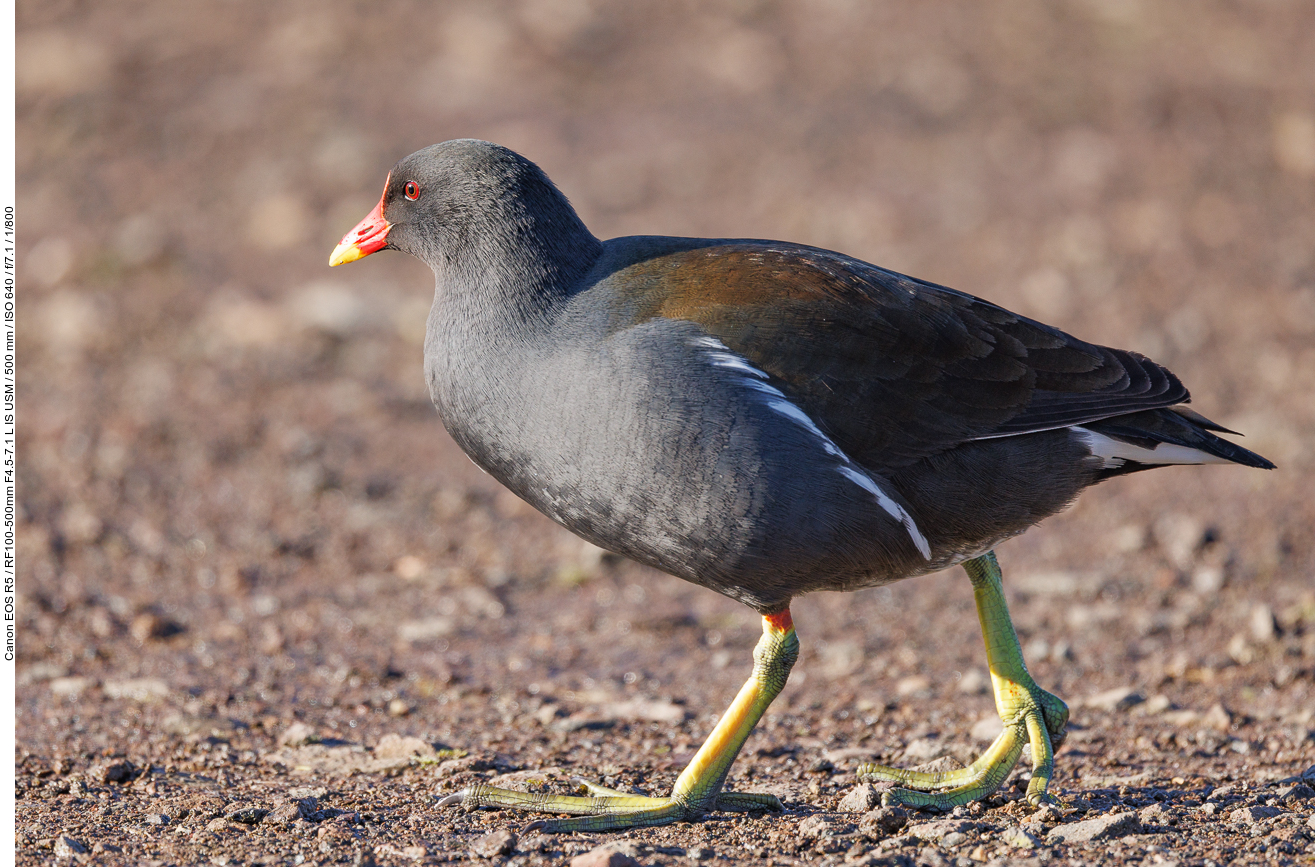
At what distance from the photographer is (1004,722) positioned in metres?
4.59

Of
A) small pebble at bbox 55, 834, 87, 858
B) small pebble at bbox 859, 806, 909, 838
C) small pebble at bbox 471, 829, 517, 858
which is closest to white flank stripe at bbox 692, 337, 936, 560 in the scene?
small pebble at bbox 859, 806, 909, 838

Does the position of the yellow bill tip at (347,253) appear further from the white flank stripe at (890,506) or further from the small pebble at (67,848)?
the small pebble at (67,848)

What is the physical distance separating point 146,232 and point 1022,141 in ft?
22.2

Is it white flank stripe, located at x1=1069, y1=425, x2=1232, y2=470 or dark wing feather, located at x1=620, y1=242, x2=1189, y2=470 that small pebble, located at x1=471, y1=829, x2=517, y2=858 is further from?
white flank stripe, located at x1=1069, y1=425, x2=1232, y2=470

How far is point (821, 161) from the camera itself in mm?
10836

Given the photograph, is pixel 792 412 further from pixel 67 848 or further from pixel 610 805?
pixel 67 848

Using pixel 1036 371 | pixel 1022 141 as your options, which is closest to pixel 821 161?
pixel 1022 141

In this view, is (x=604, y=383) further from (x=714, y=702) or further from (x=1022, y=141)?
(x=1022, y=141)

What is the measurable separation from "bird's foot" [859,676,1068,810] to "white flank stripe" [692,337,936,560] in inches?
34.0

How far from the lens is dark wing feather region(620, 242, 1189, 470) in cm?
409

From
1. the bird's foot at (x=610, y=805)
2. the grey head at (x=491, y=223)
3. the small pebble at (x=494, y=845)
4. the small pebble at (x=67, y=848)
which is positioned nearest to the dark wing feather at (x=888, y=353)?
the grey head at (x=491, y=223)

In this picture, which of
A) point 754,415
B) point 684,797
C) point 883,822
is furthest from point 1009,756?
point 754,415

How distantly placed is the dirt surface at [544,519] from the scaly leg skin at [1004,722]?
16cm

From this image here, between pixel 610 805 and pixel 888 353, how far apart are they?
5.29 feet
